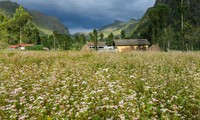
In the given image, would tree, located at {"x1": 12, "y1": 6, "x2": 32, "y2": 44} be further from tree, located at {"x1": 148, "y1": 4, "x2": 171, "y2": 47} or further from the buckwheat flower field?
the buckwheat flower field

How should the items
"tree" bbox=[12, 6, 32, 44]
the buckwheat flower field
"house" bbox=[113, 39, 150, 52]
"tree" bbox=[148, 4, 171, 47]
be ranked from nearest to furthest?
the buckwheat flower field, "tree" bbox=[12, 6, 32, 44], "tree" bbox=[148, 4, 171, 47], "house" bbox=[113, 39, 150, 52]

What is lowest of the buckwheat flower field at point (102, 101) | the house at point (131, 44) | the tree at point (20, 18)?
the buckwheat flower field at point (102, 101)

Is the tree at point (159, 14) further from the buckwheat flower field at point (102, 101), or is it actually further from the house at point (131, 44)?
the buckwheat flower field at point (102, 101)

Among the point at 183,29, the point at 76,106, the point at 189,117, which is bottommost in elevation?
the point at 189,117

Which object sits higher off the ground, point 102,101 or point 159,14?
point 159,14

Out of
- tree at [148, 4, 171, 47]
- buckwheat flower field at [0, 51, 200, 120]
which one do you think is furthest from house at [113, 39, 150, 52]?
buckwheat flower field at [0, 51, 200, 120]

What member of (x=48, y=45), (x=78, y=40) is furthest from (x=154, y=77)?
(x=78, y=40)

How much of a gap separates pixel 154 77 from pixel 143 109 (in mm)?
2379

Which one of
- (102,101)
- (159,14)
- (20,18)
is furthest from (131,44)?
(102,101)

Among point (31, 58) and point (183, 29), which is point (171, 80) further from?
point (183, 29)

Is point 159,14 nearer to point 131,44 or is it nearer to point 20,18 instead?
point 131,44

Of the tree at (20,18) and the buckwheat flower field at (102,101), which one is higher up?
Result: the tree at (20,18)

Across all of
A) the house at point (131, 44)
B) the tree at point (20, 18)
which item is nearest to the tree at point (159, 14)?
the house at point (131, 44)

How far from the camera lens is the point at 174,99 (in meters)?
5.25
